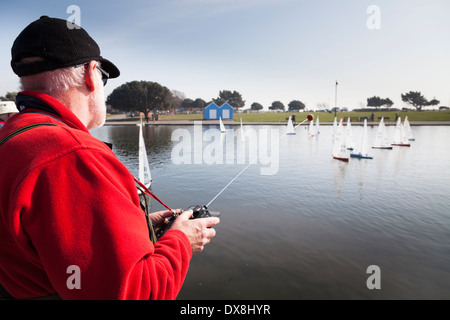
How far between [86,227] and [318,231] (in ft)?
34.2

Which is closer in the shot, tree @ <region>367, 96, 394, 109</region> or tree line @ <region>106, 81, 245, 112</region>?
tree line @ <region>106, 81, 245, 112</region>

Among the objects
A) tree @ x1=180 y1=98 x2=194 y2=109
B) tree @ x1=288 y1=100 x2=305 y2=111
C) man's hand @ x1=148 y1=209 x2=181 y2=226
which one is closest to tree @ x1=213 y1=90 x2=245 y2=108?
tree @ x1=180 y1=98 x2=194 y2=109

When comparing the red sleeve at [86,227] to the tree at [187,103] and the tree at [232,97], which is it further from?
the tree at [187,103]

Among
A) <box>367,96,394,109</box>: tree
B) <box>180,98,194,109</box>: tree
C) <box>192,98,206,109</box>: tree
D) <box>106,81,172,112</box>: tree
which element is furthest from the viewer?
<box>192,98,206,109</box>: tree

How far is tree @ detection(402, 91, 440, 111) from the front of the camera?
140m

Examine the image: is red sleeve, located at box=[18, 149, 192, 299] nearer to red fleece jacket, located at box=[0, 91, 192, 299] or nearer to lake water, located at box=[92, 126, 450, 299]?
red fleece jacket, located at box=[0, 91, 192, 299]

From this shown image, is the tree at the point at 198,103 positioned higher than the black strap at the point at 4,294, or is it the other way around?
the tree at the point at 198,103

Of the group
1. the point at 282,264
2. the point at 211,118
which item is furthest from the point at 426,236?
the point at 211,118

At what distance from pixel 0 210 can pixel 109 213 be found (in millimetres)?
523

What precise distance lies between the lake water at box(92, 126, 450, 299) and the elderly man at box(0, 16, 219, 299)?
6.07 m

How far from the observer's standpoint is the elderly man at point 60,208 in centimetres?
114

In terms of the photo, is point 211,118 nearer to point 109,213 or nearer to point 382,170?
point 382,170

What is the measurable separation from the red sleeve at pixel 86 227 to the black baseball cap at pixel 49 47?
2.18 ft

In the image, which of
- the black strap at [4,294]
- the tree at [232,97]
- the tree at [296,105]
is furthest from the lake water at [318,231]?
the tree at [296,105]
